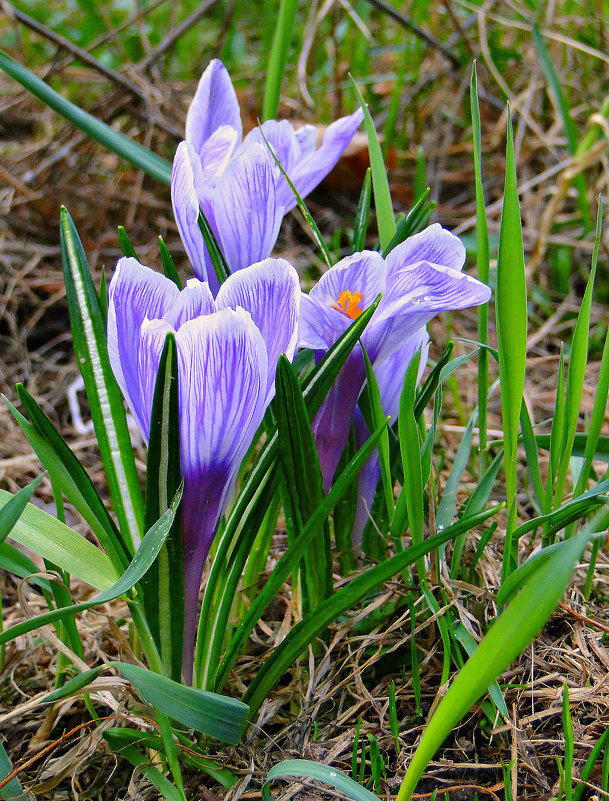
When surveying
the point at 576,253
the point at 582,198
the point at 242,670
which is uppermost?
the point at 582,198

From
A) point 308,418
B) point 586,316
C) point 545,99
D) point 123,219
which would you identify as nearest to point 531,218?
point 545,99

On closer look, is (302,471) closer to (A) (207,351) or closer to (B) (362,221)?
(A) (207,351)

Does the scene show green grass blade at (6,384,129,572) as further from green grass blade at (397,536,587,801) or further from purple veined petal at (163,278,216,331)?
green grass blade at (397,536,587,801)

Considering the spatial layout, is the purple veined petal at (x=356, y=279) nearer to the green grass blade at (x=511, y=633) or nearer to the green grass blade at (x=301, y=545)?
the green grass blade at (x=301, y=545)

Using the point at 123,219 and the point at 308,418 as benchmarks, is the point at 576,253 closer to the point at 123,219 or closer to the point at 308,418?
the point at 123,219

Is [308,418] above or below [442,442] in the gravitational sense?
above

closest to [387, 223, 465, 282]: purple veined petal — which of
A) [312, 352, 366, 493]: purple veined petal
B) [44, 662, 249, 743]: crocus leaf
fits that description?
[312, 352, 366, 493]: purple veined petal
